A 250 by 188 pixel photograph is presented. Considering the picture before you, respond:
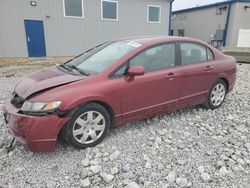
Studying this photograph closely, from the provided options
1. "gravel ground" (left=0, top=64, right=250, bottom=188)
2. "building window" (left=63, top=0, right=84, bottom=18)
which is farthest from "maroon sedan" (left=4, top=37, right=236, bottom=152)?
"building window" (left=63, top=0, right=84, bottom=18)

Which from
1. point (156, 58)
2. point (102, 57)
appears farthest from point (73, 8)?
point (156, 58)

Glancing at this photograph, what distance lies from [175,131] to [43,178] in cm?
204

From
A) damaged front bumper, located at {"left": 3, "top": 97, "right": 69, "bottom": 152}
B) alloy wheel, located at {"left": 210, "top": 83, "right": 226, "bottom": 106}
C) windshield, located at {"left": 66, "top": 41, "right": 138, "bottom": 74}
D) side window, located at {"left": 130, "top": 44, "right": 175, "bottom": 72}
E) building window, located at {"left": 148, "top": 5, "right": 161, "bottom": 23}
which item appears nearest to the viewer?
damaged front bumper, located at {"left": 3, "top": 97, "right": 69, "bottom": 152}

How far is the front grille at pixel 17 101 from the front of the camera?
2.64 metres

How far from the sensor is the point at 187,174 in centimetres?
241

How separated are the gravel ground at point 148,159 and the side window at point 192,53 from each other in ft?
3.63

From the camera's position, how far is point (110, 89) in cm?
286

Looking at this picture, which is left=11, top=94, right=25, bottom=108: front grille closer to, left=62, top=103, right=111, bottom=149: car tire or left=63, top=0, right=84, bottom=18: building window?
left=62, top=103, right=111, bottom=149: car tire

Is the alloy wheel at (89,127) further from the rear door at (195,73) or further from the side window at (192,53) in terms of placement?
the side window at (192,53)

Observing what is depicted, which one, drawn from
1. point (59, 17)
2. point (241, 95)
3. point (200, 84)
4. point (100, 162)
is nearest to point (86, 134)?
point (100, 162)

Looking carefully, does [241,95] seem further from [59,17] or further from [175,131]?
[59,17]

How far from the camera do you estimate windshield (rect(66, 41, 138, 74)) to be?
307 centimetres

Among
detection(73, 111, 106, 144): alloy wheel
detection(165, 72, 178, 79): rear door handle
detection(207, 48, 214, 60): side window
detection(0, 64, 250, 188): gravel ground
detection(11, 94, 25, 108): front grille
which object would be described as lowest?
detection(0, 64, 250, 188): gravel ground

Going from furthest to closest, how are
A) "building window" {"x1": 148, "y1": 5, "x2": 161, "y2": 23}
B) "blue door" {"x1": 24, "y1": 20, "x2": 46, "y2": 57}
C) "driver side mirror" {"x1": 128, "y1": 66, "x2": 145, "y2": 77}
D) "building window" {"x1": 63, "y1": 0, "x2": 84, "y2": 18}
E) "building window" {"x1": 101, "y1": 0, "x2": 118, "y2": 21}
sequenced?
"building window" {"x1": 148, "y1": 5, "x2": 161, "y2": 23}
"building window" {"x1": 101, "y1": 0, "x2": 118, "y2": 21}
"building window" {"x1": 63, "y1": 0, "x2": 84, "y2": 18}
"blue door" {"x1": 24, "y1": 20, "x2": 46, "y2": 57}
"driver side mirror" {"x1": 128, "y1": 66, "x2": 145, "y2": 77}
